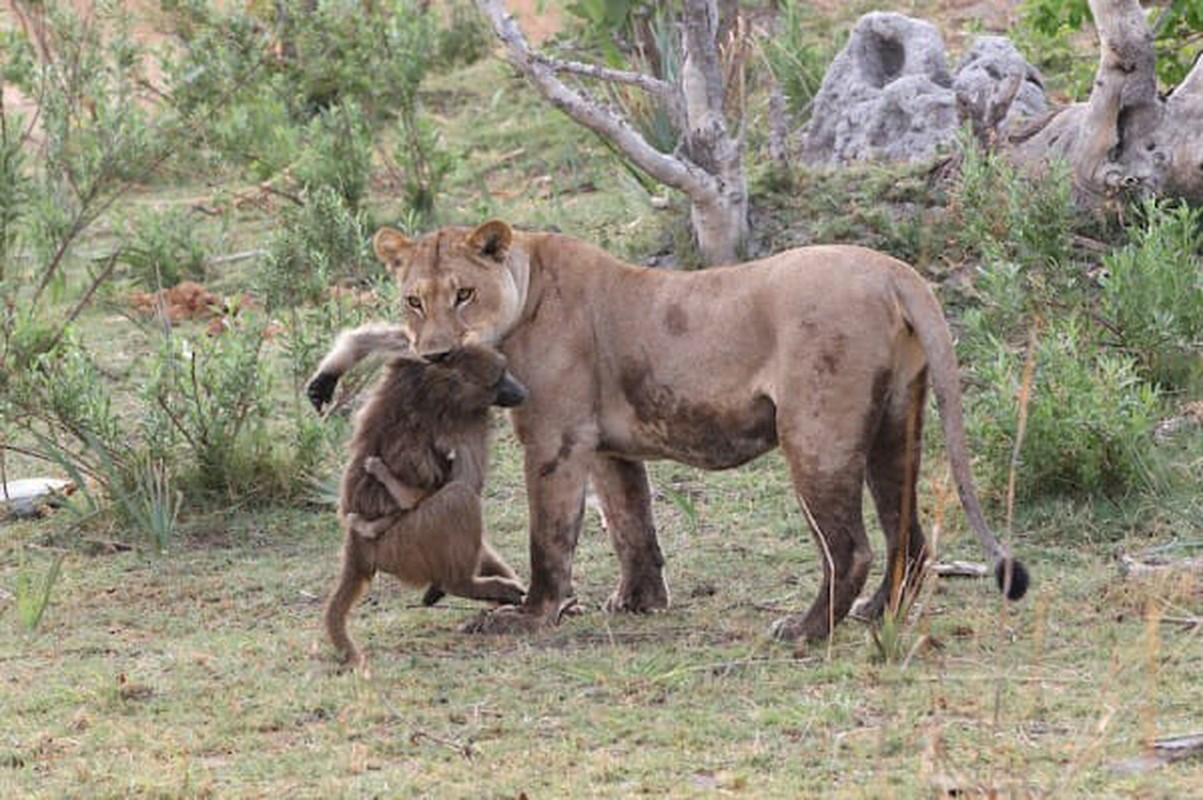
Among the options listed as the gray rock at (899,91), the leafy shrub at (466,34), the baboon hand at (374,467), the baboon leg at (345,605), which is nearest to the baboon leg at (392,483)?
the baboon hand at (374,467)

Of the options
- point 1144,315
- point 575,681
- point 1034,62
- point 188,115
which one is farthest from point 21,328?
point 1034,62

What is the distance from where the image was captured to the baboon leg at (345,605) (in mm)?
6232

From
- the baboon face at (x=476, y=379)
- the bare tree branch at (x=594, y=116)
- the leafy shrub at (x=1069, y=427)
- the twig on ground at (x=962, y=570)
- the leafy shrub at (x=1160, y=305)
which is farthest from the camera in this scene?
the bare tree branch at (x=594, y=116)

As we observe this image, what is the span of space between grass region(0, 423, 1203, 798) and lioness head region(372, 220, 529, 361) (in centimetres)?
97

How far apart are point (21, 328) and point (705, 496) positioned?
3076 millimetres

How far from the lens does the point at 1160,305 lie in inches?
323

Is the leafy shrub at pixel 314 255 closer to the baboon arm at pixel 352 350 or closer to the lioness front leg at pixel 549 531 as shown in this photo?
the baboon arm at pixel 352 350

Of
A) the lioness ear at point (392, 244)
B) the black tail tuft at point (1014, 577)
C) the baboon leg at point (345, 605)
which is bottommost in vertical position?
A: the baboon leg at point (345, 605)

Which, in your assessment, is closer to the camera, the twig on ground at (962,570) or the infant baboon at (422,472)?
the infant baboon at (422,472)

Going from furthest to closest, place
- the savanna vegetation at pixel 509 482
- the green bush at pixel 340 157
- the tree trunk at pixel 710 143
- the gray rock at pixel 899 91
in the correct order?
1. the green bush at pixel 340 157
2. the gray rock at pixel 899 91
3. the tree trunk at pixel 710 143
4. the savanna vegetation at pixel 509 482

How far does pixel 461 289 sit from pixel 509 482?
7.16 ft

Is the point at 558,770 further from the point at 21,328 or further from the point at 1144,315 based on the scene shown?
the point at 21,328

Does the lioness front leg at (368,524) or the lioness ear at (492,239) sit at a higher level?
the lioness ear at (492,239)

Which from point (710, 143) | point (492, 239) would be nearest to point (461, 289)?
point (492, 239)
